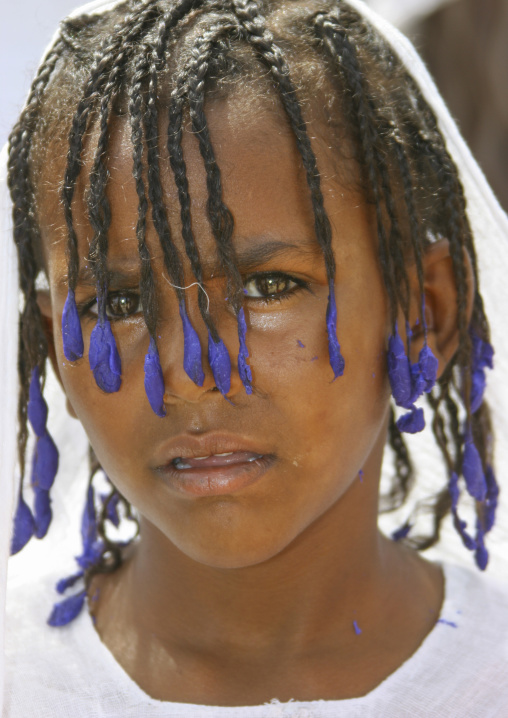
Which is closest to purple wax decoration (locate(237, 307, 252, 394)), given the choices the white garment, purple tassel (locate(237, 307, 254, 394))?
purple tassel (locate(237, 307, 254, 394))

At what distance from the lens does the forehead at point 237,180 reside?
150 centimetres

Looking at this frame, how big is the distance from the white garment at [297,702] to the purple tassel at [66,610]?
0.01 m

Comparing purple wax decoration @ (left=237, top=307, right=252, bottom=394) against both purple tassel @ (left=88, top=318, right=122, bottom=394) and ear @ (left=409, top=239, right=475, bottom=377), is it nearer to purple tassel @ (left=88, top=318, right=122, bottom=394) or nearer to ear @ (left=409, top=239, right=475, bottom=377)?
purple tassel @ (left=88, top=318, right=122, bottom=394)

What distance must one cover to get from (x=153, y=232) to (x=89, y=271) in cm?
15

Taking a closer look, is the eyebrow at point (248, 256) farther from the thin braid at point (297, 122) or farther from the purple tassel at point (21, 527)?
the purple tassel at point (21, 527)

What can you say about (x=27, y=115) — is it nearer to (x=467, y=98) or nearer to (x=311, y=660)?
(x=311, y=660)

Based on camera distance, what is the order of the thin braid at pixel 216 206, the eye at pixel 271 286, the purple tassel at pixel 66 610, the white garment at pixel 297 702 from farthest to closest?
1. the purple tassel at pixel 66 610
2. the white garment at pixel 297 702
3. the eye at pixel 271 286
4. the thin braid at pixel 216 206

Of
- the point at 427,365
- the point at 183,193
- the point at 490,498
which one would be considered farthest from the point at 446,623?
the point at 183,193

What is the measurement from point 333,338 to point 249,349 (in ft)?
0.46

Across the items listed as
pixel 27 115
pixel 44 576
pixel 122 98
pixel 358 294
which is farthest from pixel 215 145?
pixel 44 576

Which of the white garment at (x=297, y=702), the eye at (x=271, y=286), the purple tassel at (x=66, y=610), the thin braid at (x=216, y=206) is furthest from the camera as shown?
the purple tassel at (x=66, y=610)

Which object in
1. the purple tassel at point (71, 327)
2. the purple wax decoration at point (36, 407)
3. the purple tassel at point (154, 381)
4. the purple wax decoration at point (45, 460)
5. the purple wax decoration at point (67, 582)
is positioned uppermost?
the purple tassel at point (71, 327)

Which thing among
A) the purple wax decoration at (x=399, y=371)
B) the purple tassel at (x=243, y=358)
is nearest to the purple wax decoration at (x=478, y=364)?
the purple wax decoration at (x=399, y=371)

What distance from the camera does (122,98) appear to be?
1.59 m
